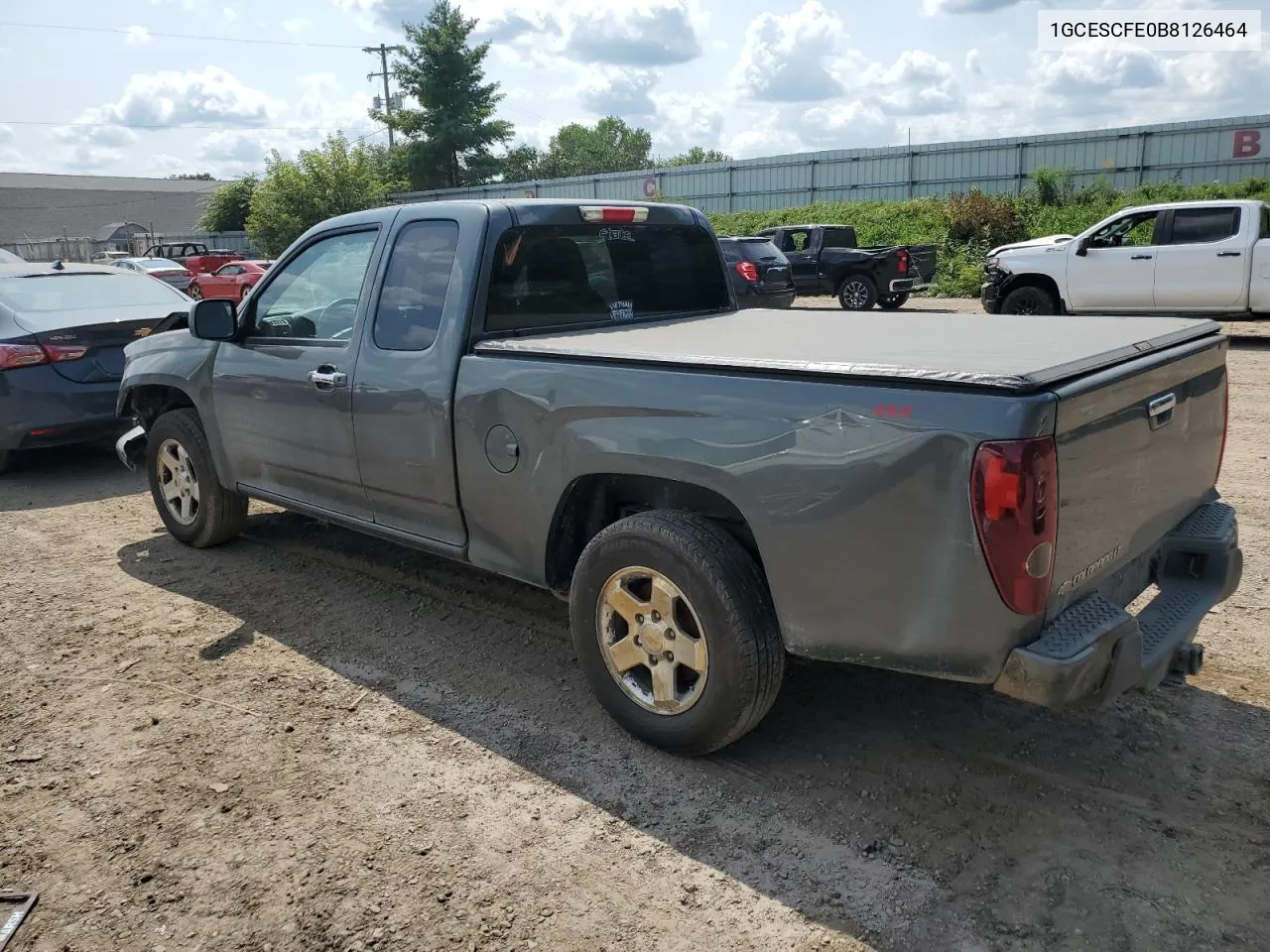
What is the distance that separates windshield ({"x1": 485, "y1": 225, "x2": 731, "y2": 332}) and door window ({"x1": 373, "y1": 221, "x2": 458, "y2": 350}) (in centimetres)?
25

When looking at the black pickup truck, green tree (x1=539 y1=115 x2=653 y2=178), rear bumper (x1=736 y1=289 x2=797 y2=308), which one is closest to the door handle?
rear bumper (x1=736 y1=289 x2=797 y2=308)

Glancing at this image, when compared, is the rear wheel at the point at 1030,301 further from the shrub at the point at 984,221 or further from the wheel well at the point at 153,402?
the shrub at the point at 984,221

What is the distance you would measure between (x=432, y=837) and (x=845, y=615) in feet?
4.65

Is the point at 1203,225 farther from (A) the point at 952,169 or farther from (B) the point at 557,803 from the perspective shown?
(A) the point at 952,169

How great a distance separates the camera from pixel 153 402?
19.5 ft

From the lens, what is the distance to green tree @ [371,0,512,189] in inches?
1976

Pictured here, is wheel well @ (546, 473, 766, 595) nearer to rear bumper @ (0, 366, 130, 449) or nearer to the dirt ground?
the dirt ground

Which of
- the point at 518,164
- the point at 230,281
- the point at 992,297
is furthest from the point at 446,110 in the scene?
the point at 992,297

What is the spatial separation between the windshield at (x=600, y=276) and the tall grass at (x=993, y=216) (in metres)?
19.4

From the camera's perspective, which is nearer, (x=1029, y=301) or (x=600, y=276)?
(x=600, y=276)

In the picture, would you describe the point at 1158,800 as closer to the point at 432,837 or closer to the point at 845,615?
the point at 845,615

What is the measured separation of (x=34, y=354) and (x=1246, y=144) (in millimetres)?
27811

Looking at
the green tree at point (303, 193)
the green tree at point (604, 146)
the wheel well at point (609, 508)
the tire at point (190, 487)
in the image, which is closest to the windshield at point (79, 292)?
the tire at point (190, 487)

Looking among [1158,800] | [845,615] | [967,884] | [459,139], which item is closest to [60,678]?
[845,615]
